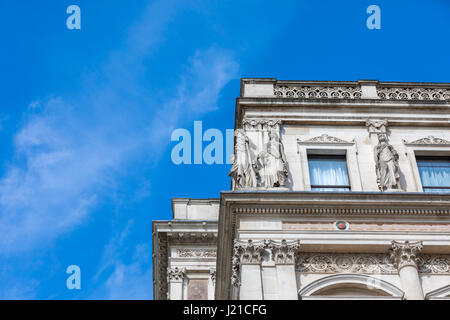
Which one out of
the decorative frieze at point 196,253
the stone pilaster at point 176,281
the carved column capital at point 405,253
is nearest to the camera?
the carved column capital at point 405,253

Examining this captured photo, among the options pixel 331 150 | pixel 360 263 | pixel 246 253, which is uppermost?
pixel 331 150

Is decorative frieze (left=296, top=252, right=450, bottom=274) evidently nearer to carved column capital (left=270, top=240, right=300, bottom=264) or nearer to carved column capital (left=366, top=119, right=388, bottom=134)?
carved column capital (left=270, top=240, right=300, bottom=264)

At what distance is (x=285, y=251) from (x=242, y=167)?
387 centimetres

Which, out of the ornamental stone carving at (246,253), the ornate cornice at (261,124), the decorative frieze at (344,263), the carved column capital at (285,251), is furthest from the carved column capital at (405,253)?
the ornate cornice at (261,124)

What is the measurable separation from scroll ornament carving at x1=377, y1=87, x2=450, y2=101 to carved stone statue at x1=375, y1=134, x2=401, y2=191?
128 inches

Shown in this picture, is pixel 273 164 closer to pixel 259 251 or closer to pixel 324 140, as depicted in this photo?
pixel 324 140

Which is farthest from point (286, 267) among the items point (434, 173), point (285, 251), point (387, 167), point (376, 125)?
point (376, 125)

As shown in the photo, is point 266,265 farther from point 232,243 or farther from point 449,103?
point 449,103

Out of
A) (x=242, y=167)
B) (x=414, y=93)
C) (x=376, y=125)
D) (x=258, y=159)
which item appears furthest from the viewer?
(x=414, y=93)

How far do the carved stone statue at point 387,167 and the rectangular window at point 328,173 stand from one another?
4.10 feet

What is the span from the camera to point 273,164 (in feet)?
92.4

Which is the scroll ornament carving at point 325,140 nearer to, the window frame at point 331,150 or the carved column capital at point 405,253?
the window frame at point 331,150

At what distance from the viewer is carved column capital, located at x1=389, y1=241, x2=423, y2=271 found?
25594 millimetres

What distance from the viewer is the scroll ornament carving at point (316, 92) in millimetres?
31484
